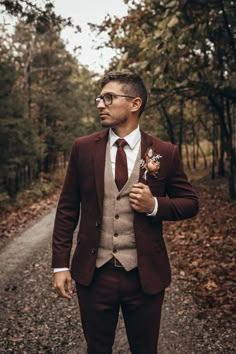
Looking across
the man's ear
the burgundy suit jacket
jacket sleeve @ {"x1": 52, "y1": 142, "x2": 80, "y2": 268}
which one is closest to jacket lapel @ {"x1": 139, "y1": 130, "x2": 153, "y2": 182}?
the burgundy suit jacket

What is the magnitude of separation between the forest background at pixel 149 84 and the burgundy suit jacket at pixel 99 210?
343 centimetres

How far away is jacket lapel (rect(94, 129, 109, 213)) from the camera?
9.41 ft

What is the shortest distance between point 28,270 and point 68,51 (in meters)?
26.4

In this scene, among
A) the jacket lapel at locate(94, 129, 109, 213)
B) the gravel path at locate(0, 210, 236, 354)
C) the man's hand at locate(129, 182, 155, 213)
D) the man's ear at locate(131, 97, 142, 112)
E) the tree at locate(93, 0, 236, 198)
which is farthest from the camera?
the tree at locate(93, 0, 236, 198)

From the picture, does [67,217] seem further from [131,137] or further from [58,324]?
[58,324]

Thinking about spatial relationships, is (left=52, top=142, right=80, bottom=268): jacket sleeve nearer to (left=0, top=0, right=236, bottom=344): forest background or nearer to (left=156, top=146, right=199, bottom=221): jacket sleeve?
(left=156, top=146, right=199, bottom=221): jacket sleeve

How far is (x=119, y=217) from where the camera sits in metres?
2.89

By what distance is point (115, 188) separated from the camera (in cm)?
288

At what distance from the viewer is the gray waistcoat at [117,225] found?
288cm

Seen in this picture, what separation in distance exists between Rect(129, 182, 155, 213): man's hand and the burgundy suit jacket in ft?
0.38

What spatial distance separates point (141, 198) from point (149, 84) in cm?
711

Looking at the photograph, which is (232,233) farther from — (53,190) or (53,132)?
(53,132)

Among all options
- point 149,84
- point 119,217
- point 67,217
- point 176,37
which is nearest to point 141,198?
point 119,217

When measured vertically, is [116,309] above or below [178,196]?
below
